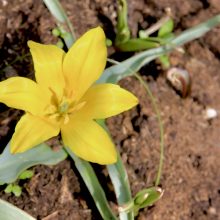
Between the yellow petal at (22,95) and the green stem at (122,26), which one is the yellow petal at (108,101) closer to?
the yellow petal at (22,95)

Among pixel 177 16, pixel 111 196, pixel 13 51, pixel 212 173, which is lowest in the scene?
pixel 212 173

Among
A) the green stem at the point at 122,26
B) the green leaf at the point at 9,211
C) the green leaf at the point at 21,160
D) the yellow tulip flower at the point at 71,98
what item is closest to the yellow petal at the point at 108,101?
A: the yellow tulip flower at the point at 71,98

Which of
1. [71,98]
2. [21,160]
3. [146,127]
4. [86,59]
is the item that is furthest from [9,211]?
[146,127]

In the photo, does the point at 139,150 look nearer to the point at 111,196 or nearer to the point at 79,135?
the point at 111,196

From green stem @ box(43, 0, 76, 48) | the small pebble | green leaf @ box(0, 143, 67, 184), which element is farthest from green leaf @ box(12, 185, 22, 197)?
the small pebble

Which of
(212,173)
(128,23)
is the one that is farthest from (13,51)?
(212,173)

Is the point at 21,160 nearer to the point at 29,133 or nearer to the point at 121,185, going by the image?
the point at 29,133
